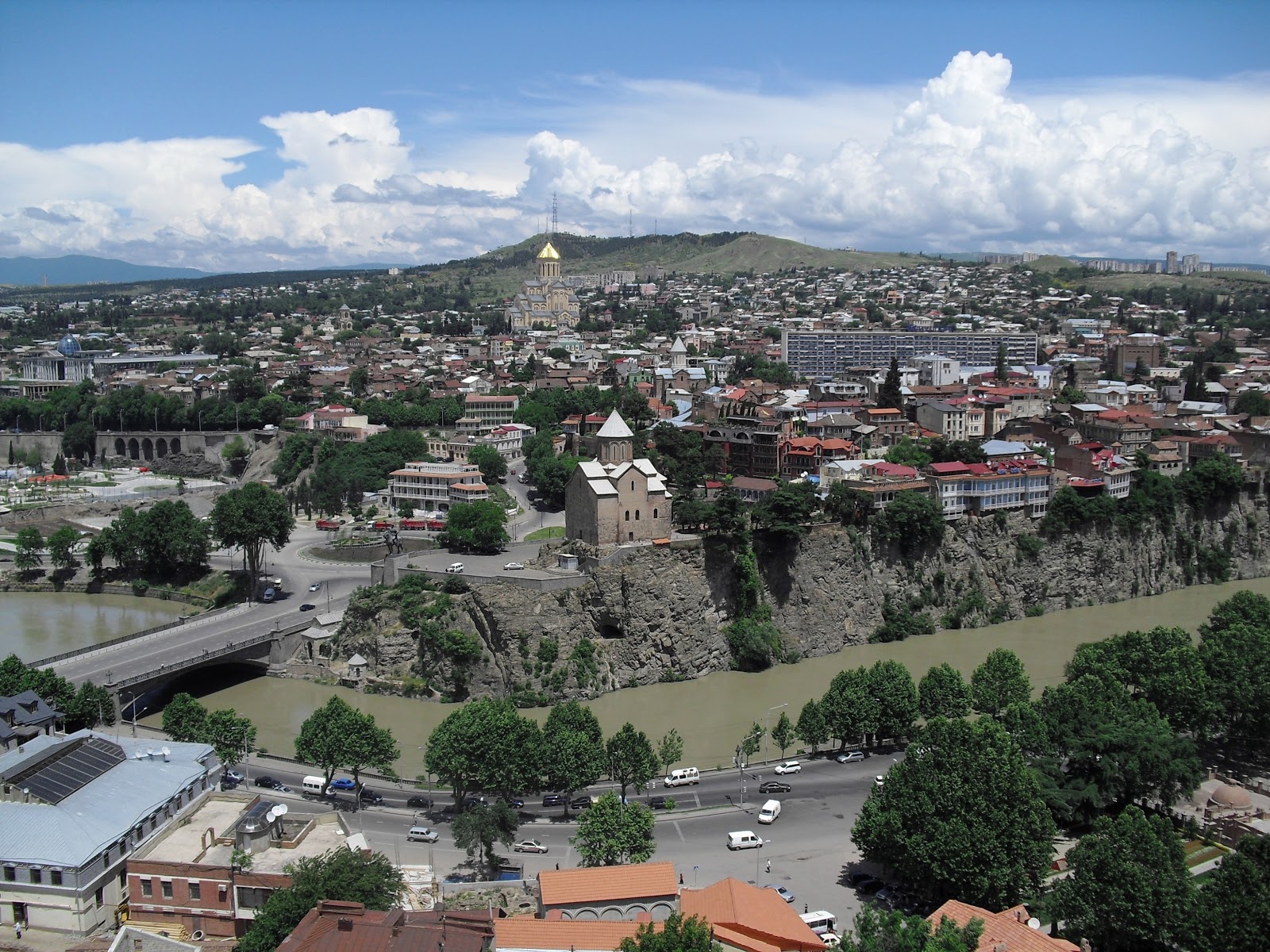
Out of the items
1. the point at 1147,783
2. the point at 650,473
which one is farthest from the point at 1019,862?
the point at 650,473

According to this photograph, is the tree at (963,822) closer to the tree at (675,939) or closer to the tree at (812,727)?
the tree at (812,727)

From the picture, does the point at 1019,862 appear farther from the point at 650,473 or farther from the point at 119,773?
the point at 650,473

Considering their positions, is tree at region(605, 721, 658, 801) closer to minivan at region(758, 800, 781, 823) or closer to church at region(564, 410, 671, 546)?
minivan at region(758, 800, 781, 823)

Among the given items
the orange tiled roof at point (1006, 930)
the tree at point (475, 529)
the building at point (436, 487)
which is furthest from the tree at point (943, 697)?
the building at point (436, 487)

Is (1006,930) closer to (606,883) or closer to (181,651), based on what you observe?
(606,883)

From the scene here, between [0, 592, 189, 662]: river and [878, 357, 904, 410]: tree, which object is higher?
[878, 357, 904, 410]: tree

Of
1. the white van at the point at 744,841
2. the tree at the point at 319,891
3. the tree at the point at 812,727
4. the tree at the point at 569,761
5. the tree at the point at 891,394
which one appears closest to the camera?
the tree at the point at 319,891

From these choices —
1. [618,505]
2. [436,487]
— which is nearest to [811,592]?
[618,505]

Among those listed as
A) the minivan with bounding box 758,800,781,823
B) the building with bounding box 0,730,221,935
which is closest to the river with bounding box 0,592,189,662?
the building with bounding box 0,730,221,935
